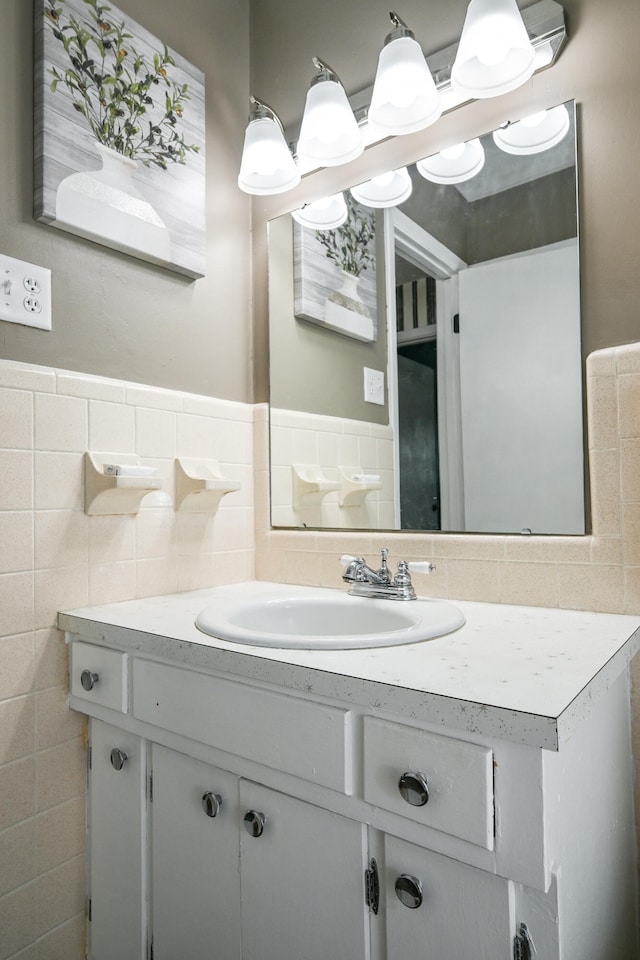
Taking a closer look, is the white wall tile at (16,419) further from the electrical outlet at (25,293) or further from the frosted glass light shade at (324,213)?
the frosted glass light shade at (324,213)

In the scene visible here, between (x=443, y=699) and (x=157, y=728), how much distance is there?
563 mm

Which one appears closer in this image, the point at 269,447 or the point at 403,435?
the point at 403,435

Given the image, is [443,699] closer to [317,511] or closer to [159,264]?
[317,511]

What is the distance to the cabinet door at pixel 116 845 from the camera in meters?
1.07

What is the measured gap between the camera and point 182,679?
0.96 metres

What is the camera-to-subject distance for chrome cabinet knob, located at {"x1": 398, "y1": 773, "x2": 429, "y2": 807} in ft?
2.24

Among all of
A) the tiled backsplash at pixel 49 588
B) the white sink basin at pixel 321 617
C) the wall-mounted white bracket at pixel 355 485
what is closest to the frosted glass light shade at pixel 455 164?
the wall-mounted white bracket at pixel 355 485

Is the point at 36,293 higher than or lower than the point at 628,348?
higher

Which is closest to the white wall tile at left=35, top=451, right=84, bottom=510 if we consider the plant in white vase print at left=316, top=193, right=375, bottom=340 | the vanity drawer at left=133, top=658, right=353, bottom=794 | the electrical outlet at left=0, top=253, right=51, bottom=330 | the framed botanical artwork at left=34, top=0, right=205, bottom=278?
the electrical outlet at left=0, top=253, right=51, bottom=330

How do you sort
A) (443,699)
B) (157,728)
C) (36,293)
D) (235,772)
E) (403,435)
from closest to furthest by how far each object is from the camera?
1. (443,699)
2. (235,772)
3. (157,728)
4. (36,293)
5. (403,435)

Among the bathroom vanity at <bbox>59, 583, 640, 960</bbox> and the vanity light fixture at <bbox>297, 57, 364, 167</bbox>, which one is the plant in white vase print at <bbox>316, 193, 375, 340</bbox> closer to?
the vanity light fixture at <bbox>297, 57, 364, 167</bbox>

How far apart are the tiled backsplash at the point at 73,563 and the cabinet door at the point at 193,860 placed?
Result: 24cm

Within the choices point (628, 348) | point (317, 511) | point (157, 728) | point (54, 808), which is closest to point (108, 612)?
point (157, 728)

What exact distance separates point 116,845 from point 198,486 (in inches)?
28.4
